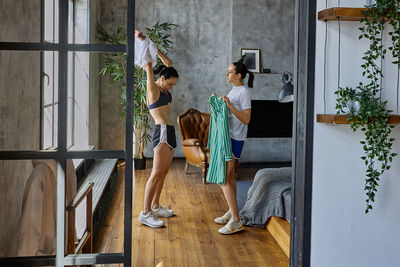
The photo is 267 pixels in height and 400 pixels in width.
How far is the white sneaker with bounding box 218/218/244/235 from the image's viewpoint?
13.8 feet

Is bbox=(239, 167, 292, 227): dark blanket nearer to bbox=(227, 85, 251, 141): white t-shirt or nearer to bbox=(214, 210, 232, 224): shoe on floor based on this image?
bbox=(214, 210, 232, 224): shoe on floor

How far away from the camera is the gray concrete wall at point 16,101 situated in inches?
85.4

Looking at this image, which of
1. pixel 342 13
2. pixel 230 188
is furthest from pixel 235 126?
pixel 342 13

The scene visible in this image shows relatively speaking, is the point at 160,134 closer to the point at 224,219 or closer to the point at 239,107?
the point at 239,107

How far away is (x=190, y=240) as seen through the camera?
4.04 meters

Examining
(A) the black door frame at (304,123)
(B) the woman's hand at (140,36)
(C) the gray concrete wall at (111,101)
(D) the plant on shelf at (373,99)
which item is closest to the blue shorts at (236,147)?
(B) the woman's hand at (140,36)

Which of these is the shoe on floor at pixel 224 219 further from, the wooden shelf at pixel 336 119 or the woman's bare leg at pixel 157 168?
the wooden shelf at pixel 336 119

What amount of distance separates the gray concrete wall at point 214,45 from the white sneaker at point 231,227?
4.25 m

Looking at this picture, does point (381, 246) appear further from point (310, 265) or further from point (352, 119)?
point (352, 119)

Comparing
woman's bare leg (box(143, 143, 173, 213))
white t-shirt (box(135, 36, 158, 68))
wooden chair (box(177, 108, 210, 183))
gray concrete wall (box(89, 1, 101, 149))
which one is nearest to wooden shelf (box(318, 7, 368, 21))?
white t-shirt (box(135, 36, 158, 68))

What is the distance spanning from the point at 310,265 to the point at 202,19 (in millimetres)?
6874

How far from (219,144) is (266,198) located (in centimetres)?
72

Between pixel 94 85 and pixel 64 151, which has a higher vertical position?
pixel 94 85

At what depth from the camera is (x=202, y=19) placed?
8.72 metres
